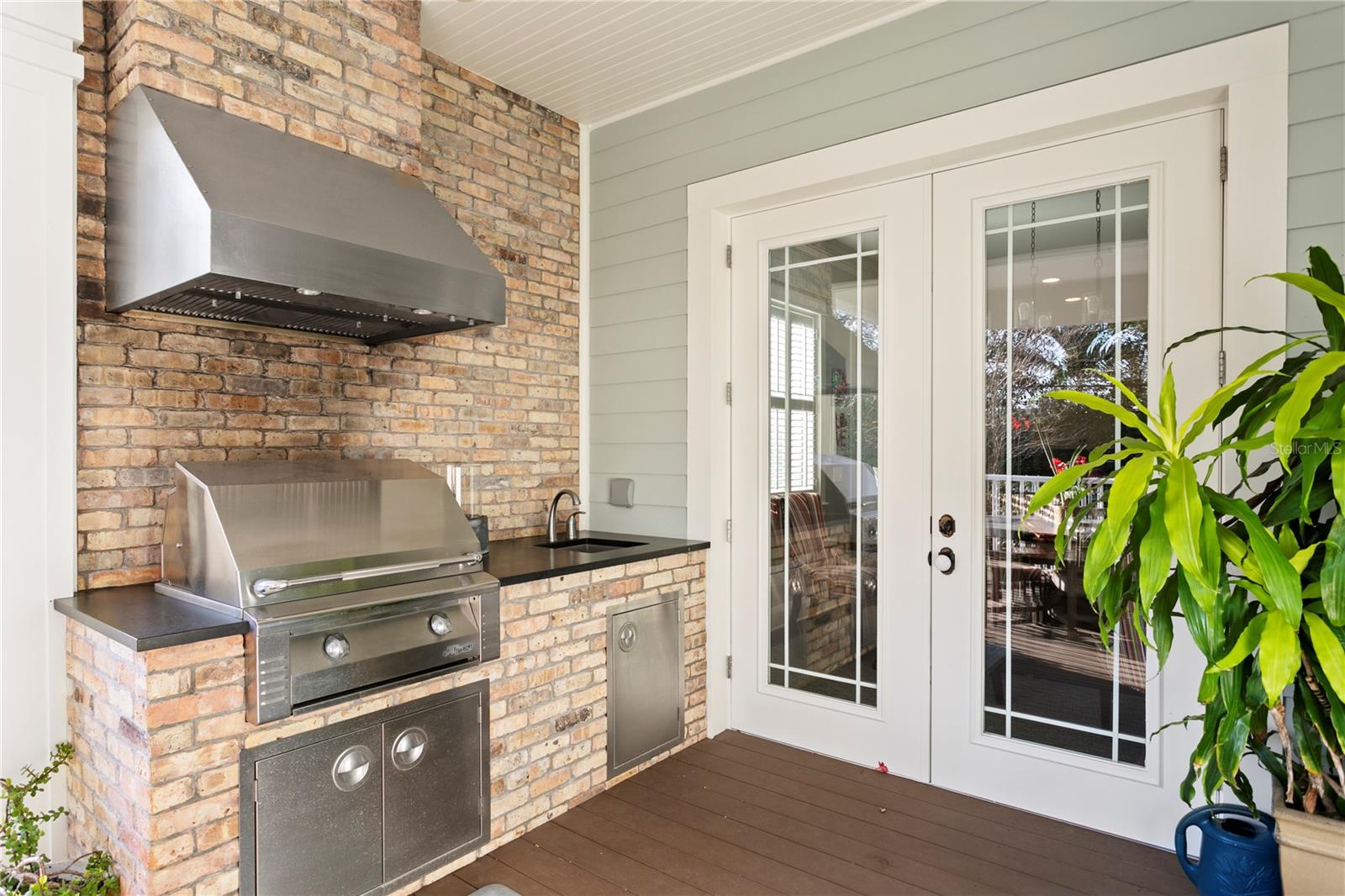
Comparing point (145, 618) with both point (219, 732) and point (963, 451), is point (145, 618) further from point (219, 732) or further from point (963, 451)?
point (963, 451)

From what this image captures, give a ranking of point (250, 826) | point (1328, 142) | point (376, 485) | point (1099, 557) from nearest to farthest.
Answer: point (1099, 557) → point (250, 826) → point (1328, 142) → point (376, 485)

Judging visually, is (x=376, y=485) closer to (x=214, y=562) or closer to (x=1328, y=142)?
(x=214, y=562)

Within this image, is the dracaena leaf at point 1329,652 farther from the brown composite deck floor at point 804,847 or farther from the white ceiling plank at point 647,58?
the white ceiling plank at point 647,58

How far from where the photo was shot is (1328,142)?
2268 millimetres

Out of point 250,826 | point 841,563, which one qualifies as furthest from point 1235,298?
point 250,826

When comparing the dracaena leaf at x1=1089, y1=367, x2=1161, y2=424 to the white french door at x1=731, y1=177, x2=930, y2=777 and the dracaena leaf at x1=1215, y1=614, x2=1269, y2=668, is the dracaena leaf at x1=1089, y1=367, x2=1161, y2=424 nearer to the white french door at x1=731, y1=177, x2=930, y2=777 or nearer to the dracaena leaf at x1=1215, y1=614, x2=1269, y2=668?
the dracaena leaf at x1=1215, y1=614, x2=1269, y2=668

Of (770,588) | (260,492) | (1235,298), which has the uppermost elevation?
(1235,298)

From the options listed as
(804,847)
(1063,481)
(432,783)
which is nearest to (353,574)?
(432,783)

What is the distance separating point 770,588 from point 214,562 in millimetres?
2303

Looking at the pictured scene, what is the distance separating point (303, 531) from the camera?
2229 millimetres

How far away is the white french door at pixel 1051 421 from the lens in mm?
2578

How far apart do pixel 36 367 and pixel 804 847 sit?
112 inches

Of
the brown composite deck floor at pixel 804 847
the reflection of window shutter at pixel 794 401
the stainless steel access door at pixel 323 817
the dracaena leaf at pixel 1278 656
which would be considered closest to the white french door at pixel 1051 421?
the brown composite deck floor at pixel 804 847

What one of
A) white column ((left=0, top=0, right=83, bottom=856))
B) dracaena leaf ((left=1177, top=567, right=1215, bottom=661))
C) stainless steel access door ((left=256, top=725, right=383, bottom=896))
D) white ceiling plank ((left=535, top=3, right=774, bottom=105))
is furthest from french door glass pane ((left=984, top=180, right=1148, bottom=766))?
white column ((left=0, top=0, right=83, bottom=856))
